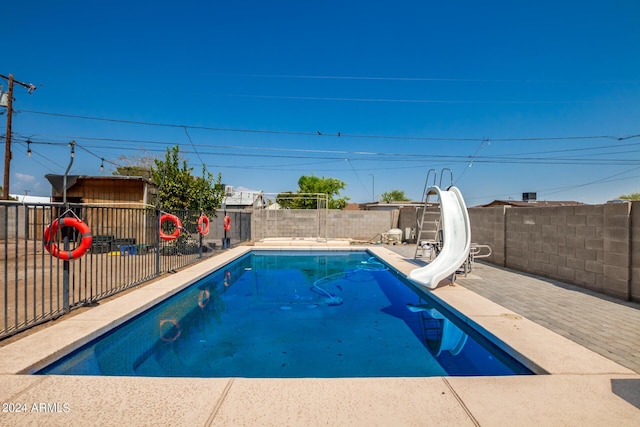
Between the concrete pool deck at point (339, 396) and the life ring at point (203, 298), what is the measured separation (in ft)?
7.71

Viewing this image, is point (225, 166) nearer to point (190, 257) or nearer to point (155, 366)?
point (190, 257)

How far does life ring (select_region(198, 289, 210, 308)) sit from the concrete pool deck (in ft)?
7.71

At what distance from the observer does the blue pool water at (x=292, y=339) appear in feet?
10.4

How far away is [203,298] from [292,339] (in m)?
2.53

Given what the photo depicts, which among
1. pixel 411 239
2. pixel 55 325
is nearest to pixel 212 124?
pixel 411 239

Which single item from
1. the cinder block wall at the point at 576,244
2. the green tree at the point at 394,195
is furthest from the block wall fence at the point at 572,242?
the green tree at the point at 394,195

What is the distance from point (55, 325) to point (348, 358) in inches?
130

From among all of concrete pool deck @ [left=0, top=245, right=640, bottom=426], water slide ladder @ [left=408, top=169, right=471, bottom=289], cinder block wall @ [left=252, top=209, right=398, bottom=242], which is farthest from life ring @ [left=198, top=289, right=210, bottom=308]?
cinder block wall @ [left=252, top=209, right=398, bottom=242]

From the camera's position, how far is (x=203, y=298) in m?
5.85

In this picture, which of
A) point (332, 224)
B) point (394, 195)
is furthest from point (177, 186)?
point (394, 195)

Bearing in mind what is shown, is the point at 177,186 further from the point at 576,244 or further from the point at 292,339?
the point at 576,244

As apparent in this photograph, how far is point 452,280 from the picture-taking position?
5.91 meters

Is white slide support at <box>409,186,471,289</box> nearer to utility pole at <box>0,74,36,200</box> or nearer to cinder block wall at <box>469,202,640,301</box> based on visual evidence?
cinder block wall at <box>469,202,640,301</box>

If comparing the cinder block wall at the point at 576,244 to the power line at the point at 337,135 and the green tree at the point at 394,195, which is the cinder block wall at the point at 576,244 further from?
the green tree at the point at 394,195
